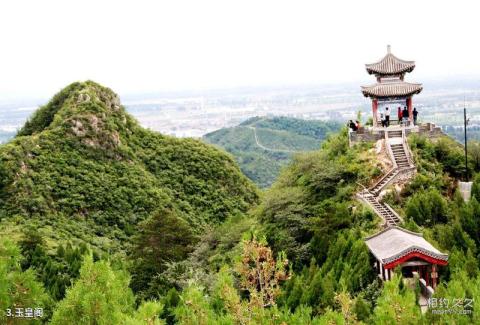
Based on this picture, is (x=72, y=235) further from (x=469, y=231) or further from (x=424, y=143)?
(x=469, y=231)

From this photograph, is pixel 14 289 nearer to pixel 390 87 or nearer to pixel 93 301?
pixel 93 301

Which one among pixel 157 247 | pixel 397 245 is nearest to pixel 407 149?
pixel 397 245

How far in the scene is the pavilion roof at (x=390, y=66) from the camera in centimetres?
3025

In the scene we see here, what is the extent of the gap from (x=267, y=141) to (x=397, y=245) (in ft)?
279

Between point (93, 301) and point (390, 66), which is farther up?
point (390, 66)

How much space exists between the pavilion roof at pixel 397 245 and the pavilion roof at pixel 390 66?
35.2ft

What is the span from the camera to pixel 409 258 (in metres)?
19.2

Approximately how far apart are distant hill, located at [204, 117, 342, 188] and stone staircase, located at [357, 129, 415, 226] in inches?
2106

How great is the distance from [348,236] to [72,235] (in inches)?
828

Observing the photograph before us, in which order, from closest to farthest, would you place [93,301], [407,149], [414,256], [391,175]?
1. [93,301]
2. [414,256]
3. [391,175]
4. [407,149]

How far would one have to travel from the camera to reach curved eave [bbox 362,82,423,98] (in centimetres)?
2944

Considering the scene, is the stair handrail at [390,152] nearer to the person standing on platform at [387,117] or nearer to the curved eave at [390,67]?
the person standing on platform at [387,117]

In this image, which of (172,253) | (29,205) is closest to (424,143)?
(172,253)

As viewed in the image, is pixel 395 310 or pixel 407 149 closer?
pixel 395 310
